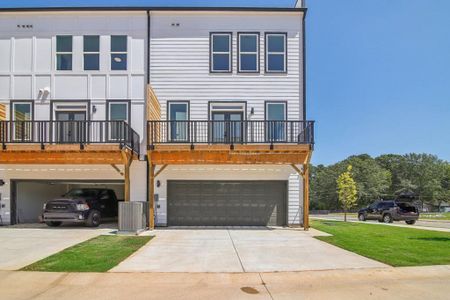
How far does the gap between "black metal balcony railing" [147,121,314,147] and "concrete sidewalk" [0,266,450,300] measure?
8265 mm

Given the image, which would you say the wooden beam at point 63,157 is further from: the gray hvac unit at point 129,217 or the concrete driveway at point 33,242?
the concrete driveway at point 33,242

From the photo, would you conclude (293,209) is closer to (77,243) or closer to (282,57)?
(282,57)

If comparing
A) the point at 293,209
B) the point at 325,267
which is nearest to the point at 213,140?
the point at 293,209

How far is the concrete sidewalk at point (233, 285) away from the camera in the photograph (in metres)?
5.55

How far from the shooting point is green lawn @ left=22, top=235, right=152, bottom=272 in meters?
7.07

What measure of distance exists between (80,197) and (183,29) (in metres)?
8.33

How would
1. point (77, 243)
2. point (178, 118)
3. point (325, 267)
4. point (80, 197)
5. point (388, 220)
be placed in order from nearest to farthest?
point (325, 267) → point (77, 243) → point (80, 197) → point (178, 118) → point (388, 220)

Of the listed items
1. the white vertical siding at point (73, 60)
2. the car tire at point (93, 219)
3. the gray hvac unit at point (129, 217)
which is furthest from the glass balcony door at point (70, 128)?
the gray hvac unit at point (129, 217)

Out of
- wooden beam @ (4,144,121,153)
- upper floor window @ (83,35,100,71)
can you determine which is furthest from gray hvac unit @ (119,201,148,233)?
upper floor window @ (83,35,100,71)

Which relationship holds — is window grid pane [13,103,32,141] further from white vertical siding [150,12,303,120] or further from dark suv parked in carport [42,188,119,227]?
white vertical siding [150,12,303,120]

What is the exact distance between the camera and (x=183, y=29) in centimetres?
1584

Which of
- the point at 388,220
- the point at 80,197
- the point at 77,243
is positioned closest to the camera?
the point at 77,243

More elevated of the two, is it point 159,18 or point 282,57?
point 159,18

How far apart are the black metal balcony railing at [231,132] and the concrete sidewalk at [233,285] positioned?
27.1 ft
